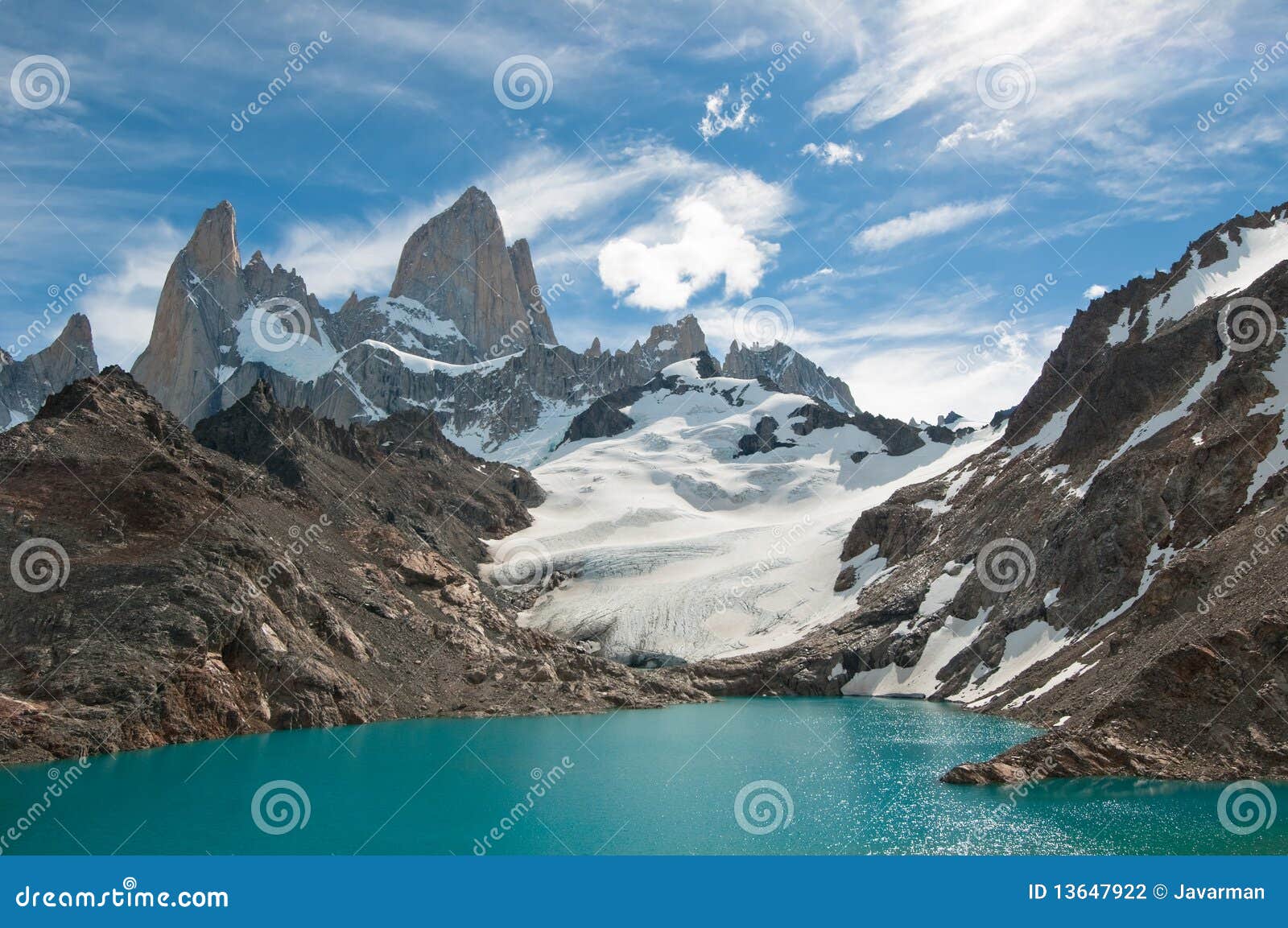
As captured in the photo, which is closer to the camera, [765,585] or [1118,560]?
[1118,560]

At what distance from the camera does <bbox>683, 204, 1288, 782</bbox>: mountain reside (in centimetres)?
3503

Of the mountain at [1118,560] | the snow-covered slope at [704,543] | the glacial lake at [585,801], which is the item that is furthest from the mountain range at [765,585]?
the glacial lake at [585,801]

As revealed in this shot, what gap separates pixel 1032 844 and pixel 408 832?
19.3 m

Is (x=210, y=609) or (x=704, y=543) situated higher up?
(x=704, y=543)

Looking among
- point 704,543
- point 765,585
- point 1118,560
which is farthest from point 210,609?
point 704,543

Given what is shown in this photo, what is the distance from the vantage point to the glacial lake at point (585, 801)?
1116 inches

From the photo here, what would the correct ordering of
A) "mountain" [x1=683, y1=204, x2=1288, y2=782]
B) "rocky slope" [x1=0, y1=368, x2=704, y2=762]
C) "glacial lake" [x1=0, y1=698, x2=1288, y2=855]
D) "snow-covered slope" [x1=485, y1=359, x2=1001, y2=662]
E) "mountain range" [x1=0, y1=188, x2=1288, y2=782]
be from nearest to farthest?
"glacial lake" [x1=0, y1=698, x2=1288, y2=855] < "mountain" [x1=683, y1=204, x2=1288, y2=782] < "mountain range" [x1=0, y1=188, x2=1288, y2=782] < "rocky slope" [x1=0, y1=368, x2=704, y2=762] < "snow-covered slope" [x1=485, y1=359, x2=1001, y2=662]

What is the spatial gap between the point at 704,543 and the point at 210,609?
291 feet

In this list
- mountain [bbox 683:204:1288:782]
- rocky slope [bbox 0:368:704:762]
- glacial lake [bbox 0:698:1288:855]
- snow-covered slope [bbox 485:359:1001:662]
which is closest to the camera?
glacial lake [bbox 0:698:1288:855]

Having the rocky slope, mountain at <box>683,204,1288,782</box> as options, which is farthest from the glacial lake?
the rocky slope

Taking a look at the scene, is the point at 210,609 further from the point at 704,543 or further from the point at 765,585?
the point at 704,543

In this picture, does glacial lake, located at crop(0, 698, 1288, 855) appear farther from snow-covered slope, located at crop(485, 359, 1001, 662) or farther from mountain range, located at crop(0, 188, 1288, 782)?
snow-covered slope, located at crop(485, 359, 1001, 662)

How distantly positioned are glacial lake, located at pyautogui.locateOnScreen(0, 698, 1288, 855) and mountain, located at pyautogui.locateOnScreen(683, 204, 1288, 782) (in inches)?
120

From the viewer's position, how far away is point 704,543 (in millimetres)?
134375
